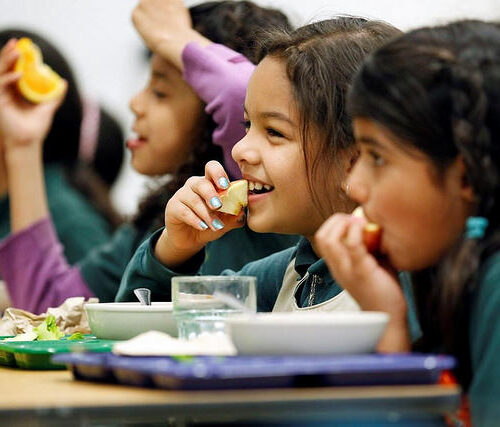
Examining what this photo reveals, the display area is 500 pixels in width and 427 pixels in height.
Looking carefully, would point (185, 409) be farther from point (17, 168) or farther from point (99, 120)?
point (99, 120)

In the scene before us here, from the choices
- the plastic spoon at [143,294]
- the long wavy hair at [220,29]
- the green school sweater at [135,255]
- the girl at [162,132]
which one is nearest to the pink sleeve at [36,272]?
the girl at [162,132]

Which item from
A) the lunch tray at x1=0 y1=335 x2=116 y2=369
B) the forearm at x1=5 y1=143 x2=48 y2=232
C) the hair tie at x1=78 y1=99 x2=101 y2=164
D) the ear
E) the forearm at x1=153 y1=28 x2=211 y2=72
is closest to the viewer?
the ear

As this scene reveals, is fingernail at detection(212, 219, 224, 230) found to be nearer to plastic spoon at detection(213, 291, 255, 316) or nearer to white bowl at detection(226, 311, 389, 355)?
plastic spoon at detection(213, 291, 255, 316)

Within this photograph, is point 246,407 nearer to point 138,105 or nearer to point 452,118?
point 452,118

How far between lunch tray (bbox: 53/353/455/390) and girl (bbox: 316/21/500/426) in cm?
12

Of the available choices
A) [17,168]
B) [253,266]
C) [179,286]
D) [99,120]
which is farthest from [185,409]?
[99,120]

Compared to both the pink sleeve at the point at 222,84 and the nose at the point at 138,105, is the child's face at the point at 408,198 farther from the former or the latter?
the nose at the point at 138,105

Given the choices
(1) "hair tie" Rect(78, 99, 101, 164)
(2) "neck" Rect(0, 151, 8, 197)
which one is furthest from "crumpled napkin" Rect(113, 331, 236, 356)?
(1) "hair tie" Rect(78, 99, 101, 164)

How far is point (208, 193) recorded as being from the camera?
65.0 inches

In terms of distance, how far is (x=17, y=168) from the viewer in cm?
291

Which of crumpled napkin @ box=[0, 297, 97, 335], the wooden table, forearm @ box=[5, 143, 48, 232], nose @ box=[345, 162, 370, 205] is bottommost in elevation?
forearm @ box=[5, 143, 48, 232]

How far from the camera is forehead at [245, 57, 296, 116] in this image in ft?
5.45

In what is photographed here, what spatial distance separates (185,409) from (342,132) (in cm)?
91

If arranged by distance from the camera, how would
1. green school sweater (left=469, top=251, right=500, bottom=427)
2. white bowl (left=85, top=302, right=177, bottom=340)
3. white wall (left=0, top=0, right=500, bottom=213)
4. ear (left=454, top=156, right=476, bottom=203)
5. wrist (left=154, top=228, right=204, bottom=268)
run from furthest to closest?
white wall (left=0, top=0, right=500, bottom=213) → wrist (left=154, top=228, right=204, bottom=268) → white bowl (left=85, top=302, right=177, bottom=340) → ear (left=454, top=156, right=476, bottom=203) → green school sweater (left=469, top=251, right=500, bottom=427)
